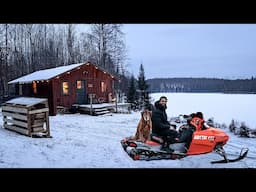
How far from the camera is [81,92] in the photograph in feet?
31.8

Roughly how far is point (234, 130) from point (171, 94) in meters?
1.90

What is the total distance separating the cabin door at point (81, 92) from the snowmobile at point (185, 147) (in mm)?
6464

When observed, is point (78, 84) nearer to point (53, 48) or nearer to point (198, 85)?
point (53, 48)

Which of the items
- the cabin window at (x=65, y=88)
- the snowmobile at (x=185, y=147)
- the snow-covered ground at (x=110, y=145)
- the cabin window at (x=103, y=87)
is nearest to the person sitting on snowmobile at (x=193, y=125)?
the snowmobile at (x=185, y=147)

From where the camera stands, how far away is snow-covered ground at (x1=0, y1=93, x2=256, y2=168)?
2.99m

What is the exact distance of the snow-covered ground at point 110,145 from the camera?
299 cm

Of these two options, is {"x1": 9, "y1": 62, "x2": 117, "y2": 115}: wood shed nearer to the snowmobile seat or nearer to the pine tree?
the pine tree

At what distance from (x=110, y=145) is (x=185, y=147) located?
1.43 metres

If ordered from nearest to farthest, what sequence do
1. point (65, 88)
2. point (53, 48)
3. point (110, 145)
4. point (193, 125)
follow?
point (193, 125)
point (110, 145)
point (65, 88)
point (53, 48)

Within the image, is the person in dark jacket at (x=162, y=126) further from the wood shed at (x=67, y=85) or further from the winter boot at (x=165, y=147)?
the wood shed at (x=67, y=85)

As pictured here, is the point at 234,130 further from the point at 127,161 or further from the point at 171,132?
the point at 127,161

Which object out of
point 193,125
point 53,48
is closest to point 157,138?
point 193,125

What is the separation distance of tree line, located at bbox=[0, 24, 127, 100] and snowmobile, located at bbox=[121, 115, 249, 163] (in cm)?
583
